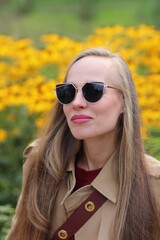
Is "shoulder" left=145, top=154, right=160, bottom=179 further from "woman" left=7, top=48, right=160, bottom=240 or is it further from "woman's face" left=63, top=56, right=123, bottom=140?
"woman's face" left=63, top=56, right=123, bottom=140

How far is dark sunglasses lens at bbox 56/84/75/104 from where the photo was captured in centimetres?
210

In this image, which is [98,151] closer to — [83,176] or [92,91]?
[83,176]

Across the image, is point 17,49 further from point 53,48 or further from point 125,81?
point 125,81

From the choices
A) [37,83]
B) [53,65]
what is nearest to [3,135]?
[37,83]

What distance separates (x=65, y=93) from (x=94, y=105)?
0.12m

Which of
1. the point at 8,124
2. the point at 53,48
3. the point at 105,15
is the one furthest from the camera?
the point at 105,15

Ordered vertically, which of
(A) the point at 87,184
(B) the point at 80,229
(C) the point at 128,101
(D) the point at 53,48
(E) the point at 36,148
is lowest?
(B) the point at 80,229

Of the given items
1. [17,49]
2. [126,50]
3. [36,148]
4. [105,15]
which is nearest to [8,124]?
[17,49]

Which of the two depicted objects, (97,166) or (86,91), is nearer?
(86,91)

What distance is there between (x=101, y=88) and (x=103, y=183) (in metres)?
0.35

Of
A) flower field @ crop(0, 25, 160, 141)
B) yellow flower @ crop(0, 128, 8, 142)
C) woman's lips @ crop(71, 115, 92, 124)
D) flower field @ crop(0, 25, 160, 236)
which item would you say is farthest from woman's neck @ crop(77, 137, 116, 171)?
yellow flower @ crop(0, 128, 8, 142)

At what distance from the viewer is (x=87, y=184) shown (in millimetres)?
2213

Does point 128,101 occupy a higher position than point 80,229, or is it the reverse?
point 128,101

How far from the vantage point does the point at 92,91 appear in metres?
2.04
